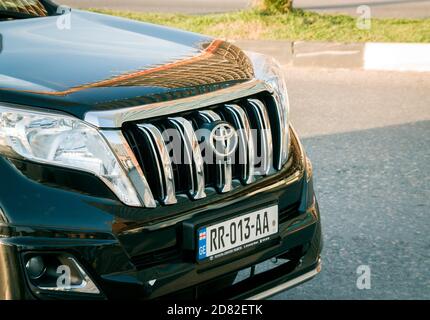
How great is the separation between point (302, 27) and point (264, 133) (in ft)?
22.6

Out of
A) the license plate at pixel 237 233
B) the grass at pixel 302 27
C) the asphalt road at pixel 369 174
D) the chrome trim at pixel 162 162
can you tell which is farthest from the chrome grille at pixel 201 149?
the grass at pixel 302 27

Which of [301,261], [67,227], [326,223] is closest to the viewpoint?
[67,227]

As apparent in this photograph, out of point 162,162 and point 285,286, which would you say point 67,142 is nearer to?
point 162,162

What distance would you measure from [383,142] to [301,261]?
3153 millimetres

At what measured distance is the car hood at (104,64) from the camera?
288cm

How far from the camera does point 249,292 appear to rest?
319cm

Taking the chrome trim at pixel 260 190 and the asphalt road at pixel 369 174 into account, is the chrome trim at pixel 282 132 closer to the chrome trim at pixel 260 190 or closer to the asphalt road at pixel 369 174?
the chrome trim at pixel 260 190

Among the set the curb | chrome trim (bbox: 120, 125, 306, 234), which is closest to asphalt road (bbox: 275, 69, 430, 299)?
the curb

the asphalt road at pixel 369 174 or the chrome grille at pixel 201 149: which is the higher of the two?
the chrome grille at pixel 201 149

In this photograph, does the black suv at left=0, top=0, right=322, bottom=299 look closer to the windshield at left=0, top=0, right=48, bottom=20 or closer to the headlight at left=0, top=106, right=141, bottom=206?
the headlight at left=0, top=106, right=141, bottom=206

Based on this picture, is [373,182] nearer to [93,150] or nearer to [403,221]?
[403,221]

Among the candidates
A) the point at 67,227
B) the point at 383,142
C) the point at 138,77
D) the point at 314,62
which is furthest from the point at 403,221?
the point at 314,62

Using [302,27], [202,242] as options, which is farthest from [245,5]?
[202,242]

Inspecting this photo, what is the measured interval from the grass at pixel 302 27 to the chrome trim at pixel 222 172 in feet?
21.3
